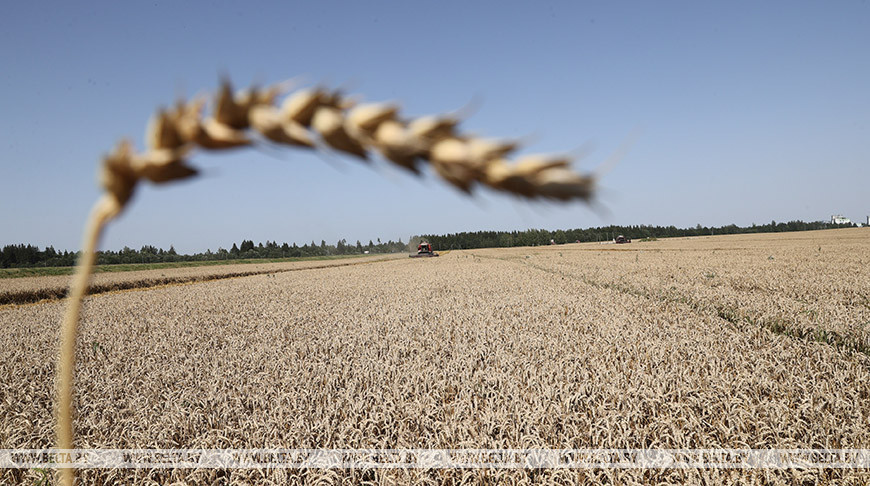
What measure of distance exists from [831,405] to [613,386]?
166 centimetres

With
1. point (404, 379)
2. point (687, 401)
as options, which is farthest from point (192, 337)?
point (687, 401)

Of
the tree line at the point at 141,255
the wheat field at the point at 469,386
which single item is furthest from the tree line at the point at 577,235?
the wheat field at the point at 469,386

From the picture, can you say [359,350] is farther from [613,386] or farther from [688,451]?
[688,451]

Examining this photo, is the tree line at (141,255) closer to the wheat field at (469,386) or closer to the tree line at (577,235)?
the wheat field at (469,386)

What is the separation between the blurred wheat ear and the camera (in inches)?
19.1

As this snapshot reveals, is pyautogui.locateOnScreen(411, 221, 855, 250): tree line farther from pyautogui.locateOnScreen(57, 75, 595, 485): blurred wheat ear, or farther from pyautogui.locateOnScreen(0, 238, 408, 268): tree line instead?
pyautogui.locateOnScreen(57, 75, 595, 485): blurred wheat ear

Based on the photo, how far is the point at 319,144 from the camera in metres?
0.54

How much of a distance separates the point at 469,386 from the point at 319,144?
4117 millimetres

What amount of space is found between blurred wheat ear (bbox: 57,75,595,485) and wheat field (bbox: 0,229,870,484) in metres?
2.53

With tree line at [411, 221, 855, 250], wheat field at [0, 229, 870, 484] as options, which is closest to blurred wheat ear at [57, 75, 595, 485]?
wheat field at [0, 229, 870, 484]

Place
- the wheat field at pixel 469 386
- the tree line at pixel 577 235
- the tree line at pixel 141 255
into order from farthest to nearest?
the tree line at pixel 577 235 < the tree line at pixel 141 255 < the wheat field at pixel 469 386

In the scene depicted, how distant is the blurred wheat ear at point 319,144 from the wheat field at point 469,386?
2.53 meters

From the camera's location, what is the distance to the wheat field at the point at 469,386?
3.20 metres

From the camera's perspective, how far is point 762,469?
289 cm
